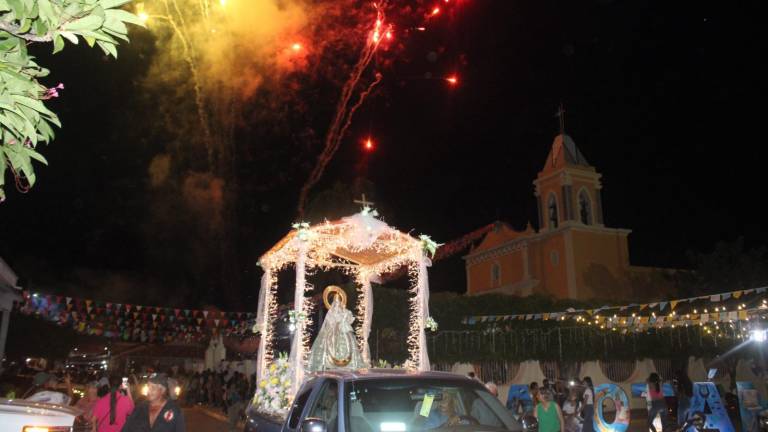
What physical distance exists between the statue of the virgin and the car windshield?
8.02m

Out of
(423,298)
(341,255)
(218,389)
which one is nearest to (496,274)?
(218,389)

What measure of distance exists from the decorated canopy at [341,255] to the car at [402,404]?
7.05m

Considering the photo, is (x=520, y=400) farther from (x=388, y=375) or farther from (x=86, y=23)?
(x=86, y=23)

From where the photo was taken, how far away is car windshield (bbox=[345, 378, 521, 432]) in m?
→ 4.54

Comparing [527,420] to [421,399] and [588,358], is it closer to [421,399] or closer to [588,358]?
[421,399]

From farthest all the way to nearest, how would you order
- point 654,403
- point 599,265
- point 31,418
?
point 599,265 → point 654,403 → point 31,418

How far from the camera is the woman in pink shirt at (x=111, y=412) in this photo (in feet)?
21.1

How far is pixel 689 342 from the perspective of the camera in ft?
73.5

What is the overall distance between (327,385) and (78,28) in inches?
139

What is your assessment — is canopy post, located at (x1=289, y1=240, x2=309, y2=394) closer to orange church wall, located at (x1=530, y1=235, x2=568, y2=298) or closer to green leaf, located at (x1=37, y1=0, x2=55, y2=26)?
green leaf, located at (x1=37, y1=0, x2=55, y2=26)

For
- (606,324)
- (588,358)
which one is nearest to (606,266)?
(588,358)

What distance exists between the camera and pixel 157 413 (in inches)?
213

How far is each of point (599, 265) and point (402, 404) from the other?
33.6 metres

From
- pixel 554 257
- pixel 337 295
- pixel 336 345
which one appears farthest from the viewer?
pixel 554 257
